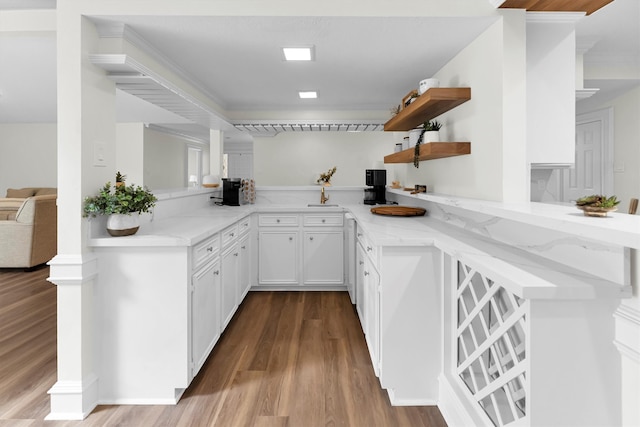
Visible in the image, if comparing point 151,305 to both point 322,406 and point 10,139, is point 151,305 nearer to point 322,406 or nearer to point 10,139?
point 322,406

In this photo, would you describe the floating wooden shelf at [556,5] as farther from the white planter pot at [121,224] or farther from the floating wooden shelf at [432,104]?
the white planter pot at [121,224]

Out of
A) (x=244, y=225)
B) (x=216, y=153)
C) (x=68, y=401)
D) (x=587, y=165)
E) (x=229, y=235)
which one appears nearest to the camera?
(x=68, y=401)

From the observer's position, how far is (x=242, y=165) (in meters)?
10.3

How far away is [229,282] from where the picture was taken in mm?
2996

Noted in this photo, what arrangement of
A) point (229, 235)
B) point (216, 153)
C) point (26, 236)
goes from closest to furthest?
point (229, 235) < point (216, 153) < point (26, 236)

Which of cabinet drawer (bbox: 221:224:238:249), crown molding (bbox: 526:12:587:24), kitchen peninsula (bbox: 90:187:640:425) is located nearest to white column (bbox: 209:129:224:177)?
cabinet drawer (bbox: 221:224:238:249)

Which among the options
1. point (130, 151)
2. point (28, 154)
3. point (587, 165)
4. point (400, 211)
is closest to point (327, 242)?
point (400, 211)

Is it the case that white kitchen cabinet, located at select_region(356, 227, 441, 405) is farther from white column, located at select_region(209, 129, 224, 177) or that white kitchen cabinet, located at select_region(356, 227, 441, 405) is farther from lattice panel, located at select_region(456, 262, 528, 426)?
white column, located at select_region(209, 129, 224, 177)

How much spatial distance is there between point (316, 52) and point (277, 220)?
1894mm

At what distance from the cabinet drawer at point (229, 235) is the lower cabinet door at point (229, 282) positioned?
0.05 meters

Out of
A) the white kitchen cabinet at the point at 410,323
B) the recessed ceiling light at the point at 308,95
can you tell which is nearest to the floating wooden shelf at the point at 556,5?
the white kitchen cabinet at the point at 410,323

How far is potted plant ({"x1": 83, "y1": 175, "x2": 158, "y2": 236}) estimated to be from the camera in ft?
6.59

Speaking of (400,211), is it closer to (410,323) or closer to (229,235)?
(410,323)

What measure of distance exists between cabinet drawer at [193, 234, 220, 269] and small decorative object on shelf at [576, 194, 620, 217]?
1.87 meters
